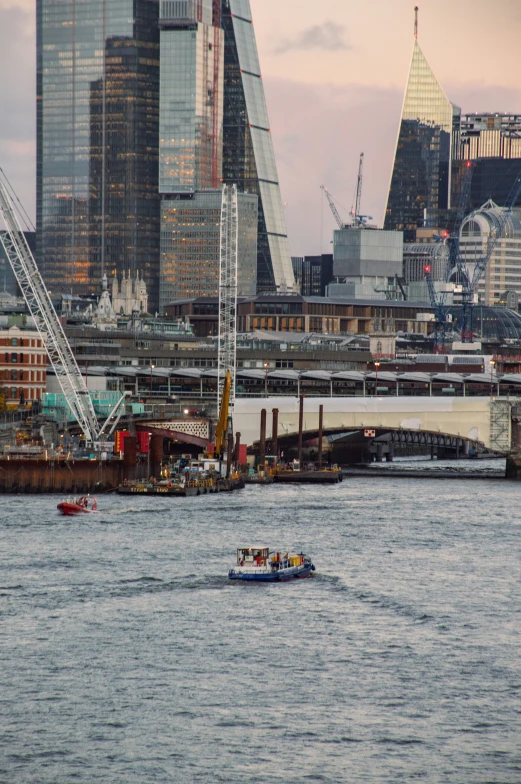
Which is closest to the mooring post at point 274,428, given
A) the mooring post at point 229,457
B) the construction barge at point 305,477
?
the construction barge at point 305,477

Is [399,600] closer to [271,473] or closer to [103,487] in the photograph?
[103,487]

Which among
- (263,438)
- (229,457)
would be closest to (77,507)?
(229,457)

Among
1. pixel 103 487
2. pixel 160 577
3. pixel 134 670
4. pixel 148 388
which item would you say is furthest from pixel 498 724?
pixel 148 388

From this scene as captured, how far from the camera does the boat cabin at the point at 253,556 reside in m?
83.1

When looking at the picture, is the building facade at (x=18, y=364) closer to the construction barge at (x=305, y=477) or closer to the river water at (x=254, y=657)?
the construction barge at (x=305, y=477)

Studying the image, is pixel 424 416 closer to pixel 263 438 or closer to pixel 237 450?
pixel 263 438

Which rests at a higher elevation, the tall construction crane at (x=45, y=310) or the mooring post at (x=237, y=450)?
the tall construction crane at (x=45, y=310)

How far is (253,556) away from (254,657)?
18.1 meters

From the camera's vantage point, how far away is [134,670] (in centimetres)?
6353

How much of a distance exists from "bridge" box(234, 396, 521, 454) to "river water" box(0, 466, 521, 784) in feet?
145

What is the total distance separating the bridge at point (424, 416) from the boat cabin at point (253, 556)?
64.1m

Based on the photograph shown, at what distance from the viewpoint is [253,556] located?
8344 centimetres

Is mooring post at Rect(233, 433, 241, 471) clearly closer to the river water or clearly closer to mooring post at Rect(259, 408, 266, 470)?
mooring post at Rect(259, 408, 266, 470)

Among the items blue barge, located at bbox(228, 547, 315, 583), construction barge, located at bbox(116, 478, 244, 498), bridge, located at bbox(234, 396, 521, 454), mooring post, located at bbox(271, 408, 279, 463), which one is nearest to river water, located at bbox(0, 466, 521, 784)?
blue barge, located at bbox(228, 547, 315, 583)
